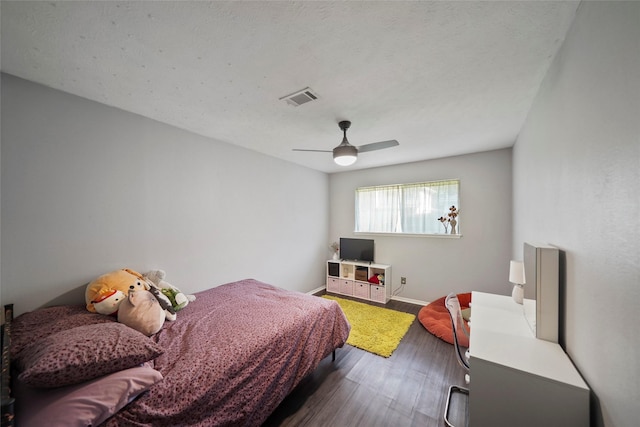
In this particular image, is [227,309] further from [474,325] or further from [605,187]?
[605,187]

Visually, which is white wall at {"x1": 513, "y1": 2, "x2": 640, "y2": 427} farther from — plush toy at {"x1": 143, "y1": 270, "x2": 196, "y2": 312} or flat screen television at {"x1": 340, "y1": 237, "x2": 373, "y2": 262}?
flat screen television at {"x1": 340, "y1": 237, "x2": 373, "y2": 262}

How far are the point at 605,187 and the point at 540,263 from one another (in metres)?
0.69

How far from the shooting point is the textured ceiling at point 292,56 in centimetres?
119

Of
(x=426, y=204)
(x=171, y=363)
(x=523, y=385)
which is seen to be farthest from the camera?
(x=426, y=204)

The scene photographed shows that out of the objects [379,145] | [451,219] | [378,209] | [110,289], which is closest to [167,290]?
[110,289]

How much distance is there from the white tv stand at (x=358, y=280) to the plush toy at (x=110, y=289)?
3363 mm

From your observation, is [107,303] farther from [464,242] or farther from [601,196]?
[464,242]

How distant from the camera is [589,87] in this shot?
1.05 metres

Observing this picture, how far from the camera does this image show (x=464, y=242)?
375 cm

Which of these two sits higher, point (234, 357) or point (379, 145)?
point (379, 145)

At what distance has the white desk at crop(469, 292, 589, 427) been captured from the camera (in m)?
1.10

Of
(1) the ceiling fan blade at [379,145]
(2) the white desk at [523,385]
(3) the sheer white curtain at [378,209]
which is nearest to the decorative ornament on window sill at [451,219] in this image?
(3) the sheer white curtain at [378,209]

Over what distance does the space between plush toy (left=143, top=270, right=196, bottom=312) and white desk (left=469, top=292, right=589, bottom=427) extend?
2.39 metres

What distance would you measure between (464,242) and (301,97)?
3437 mm
